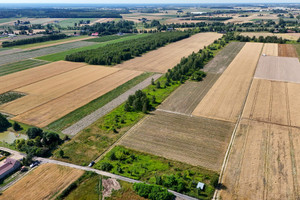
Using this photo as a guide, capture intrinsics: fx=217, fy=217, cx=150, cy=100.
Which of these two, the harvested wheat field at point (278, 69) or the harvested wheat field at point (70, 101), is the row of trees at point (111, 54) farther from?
the harvested wheat field at point (278, 69)

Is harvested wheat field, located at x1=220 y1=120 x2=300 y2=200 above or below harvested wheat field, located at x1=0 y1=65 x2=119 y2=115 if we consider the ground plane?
below

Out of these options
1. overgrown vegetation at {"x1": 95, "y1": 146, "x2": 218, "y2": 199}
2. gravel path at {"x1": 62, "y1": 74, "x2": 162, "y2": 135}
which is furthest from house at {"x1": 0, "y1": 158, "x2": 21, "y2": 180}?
overgrown vegetation at {"x1": 95, "y1": 146, "x2": 218, "y2": 199}

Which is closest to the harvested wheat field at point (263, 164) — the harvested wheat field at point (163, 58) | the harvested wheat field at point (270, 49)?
the harvested wheat field at point (163, 58)

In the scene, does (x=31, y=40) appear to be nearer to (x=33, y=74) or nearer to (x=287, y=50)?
(x=33, y=74)

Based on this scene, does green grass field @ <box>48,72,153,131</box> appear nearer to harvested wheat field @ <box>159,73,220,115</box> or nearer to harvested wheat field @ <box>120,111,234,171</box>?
harvested wheat field @ <box>120,111,234,171</box>

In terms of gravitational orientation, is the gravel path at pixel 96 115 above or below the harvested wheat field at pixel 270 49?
below

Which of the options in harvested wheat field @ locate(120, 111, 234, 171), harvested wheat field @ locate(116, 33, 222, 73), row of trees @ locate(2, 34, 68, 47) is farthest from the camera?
row of trees @ locate(2, 34, 68, 47)

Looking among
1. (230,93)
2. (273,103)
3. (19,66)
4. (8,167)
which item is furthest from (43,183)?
(19,66)
